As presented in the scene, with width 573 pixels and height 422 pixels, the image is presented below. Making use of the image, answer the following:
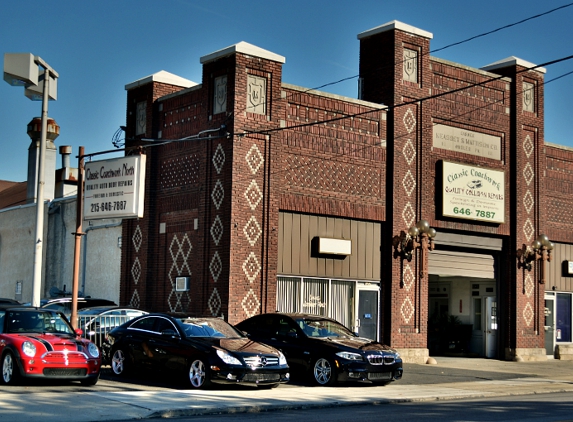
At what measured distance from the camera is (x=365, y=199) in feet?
83.7

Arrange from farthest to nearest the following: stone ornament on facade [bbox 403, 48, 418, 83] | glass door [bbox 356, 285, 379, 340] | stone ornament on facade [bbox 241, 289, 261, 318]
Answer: stone ornament on facade [bbox 403, 48, 418, 83], glass door [bbox 356, 285, 379, 340], stone ornament on facade [bbox 241, 289, 261, 318]

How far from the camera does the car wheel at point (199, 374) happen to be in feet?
53.2

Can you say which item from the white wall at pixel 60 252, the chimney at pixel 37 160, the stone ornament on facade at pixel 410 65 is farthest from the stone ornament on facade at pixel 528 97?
the chimney at pixel 37 160

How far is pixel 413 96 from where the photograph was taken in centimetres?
2655

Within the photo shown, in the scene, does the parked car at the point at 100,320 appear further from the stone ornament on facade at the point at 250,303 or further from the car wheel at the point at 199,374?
the car wheel at the point at 199,374

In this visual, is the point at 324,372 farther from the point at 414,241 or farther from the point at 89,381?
the point at 414,241

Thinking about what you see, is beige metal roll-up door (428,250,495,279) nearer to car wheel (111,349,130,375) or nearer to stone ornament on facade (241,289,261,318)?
stone ornament on facade (241,289,261,318)

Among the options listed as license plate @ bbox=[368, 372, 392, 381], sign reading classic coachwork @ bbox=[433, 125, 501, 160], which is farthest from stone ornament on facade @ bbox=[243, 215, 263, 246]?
sign reading classic coachwork @ bbox=[433, 125, 501, 160]

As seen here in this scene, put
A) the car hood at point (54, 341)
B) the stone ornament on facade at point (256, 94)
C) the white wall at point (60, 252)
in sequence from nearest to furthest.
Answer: the car hood at point (54, 341), the stone ornament on facade at point (256, 94), the white wall at point (60, 252)

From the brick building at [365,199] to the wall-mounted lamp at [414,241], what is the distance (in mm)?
51

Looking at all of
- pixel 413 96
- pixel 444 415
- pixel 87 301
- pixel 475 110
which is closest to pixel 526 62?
pixel 475 110

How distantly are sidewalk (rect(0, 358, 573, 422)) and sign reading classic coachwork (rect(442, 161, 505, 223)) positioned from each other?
584 cm

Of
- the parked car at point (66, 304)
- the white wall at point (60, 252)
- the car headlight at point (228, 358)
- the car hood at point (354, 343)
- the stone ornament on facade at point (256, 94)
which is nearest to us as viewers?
the car headlight at point (228, 358)

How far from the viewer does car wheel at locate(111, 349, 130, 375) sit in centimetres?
1803
